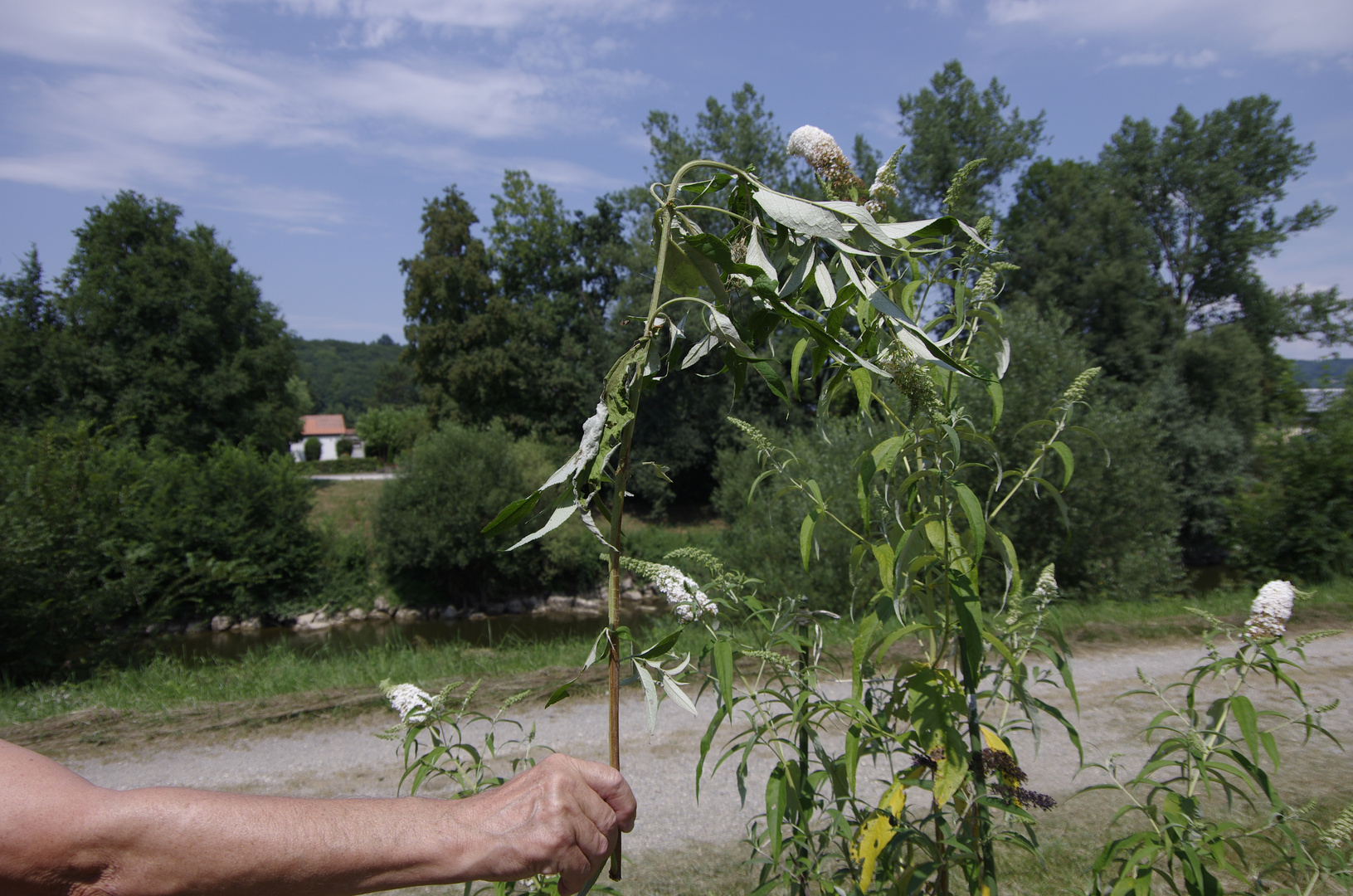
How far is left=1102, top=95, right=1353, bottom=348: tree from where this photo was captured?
81.9ft

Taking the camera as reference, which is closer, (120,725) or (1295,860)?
(1295,860)

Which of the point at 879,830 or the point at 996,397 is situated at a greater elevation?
the point at 996,397

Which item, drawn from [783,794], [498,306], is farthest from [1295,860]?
[498,306]

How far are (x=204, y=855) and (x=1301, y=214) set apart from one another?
33.7 m

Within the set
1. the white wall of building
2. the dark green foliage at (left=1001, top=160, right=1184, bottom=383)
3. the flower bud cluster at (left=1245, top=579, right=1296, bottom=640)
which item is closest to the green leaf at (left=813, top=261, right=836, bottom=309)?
the flower bud cluster at (left=1245, top=579, right=1296, bottom=640)

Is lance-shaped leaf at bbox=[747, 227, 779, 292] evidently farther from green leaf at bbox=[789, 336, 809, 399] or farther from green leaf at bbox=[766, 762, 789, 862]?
green leaf at bbox=[766, 762, 789, 862]

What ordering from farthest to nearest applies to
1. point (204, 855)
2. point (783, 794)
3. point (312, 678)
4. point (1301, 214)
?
1. point (1301, 214)
2. point (312, 678)
3. point (783, 794)
4. point (204, 855)

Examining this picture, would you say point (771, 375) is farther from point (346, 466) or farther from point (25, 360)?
point (346, 466)

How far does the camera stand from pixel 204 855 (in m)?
0.97

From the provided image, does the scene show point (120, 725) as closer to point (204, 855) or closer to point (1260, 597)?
point (204, 855)

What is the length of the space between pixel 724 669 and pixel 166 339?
106 feet

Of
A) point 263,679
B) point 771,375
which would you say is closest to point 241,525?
point 263,679

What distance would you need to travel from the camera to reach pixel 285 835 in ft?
3.33

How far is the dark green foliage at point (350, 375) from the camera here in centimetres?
9381
